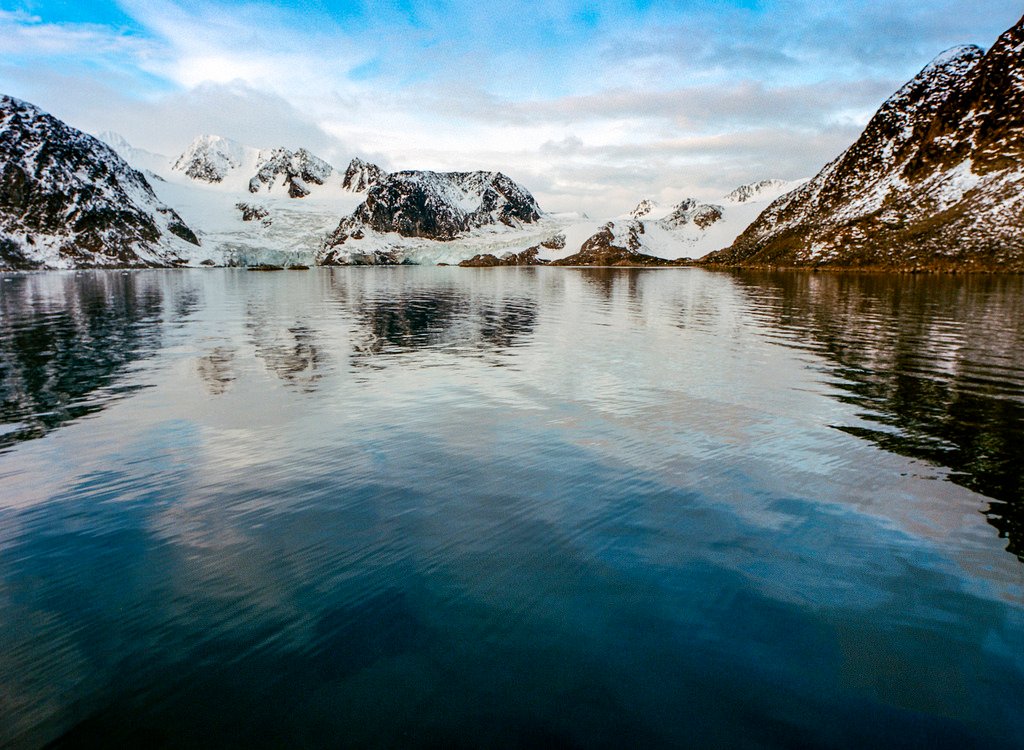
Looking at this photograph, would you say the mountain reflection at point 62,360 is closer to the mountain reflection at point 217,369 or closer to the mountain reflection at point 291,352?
the mountain reflection at point 217,369

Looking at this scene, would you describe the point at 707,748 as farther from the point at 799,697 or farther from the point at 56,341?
the point at 56,341

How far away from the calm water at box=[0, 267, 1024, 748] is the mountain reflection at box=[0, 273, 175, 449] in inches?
13.4

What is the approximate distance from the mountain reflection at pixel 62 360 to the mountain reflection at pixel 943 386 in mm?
27038

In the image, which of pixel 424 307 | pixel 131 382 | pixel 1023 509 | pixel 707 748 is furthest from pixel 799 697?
pixel 424 307

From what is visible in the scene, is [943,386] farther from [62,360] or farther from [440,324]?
[62,360]

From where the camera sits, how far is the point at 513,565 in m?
10.5

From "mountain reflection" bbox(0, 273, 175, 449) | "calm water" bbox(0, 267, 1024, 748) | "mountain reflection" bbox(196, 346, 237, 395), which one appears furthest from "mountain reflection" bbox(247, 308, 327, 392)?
"mountain reflection" bbox(0, 273, 175, 449)

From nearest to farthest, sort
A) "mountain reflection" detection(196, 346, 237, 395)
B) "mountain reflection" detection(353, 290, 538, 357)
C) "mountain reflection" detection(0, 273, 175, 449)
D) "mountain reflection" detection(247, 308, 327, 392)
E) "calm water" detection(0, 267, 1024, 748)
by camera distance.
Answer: "calm water" detection(0, 267, 1024, 748) → "mountain reflection" detection(0, 273, 175, 449) → "mountain reflection" detection(196, 346, 237, 395) → "mountain reflection" detection(247, 308, 327, 392) → "mountain reflection" detection(353, 290, 538, 357)

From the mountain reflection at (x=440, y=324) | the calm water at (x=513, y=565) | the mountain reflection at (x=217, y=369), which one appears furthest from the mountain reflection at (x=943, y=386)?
the mountain reflection at (x=217, y=369)

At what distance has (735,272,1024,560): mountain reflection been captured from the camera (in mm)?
15016

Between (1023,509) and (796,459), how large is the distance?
187 inches

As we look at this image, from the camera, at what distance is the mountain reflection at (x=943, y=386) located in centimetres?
1502

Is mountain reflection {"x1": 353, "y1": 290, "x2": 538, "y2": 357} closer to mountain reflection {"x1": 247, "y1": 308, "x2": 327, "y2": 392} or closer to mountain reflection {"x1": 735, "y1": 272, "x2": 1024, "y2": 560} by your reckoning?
mountain reflection {"x1": 247, "y1": 308, "x2": 327, "y2": 392}

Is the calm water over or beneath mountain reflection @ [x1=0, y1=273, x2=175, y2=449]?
beneath
